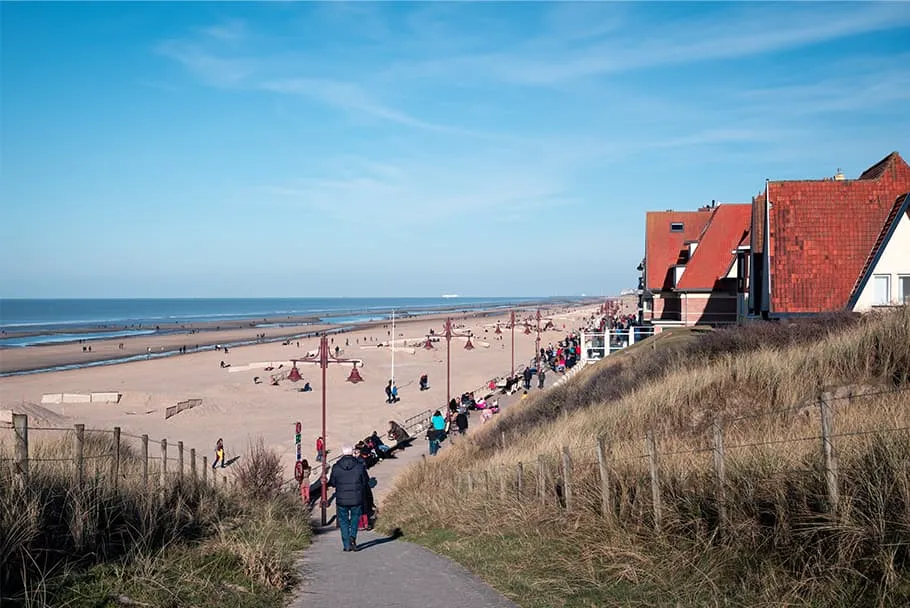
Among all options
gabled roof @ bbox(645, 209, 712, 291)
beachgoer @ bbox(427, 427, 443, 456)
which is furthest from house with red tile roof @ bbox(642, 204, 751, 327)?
beachgoer @ bbox(427, 427, 443, 456)

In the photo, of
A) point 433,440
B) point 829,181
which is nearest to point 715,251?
point 829,181

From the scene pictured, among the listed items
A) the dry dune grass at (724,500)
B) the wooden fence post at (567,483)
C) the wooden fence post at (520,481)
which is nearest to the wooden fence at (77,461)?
the dry dune grass at (724,500)

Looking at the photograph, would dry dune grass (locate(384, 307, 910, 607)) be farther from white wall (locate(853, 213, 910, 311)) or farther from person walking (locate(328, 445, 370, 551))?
white wall (locate(853, 213, 910, 311))

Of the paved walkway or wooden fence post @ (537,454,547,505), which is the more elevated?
wooden fence post @ (537,454,547,505)

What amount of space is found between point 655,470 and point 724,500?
3.21 ft

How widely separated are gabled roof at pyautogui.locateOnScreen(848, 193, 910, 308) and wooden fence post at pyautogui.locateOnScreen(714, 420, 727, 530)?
1622 cm

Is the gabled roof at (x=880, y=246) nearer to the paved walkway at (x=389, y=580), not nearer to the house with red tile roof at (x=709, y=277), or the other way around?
the house with red tile roof at (x=709, y=277)

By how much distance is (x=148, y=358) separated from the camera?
7262 centimetres

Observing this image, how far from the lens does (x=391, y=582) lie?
916cm

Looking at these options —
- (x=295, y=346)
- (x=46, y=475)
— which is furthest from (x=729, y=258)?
(x=295, y=346)

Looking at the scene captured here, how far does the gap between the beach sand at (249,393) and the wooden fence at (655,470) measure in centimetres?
1510

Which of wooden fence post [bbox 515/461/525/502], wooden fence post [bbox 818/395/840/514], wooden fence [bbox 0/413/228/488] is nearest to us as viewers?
wooden fence post [bbox 818/395/840/514]

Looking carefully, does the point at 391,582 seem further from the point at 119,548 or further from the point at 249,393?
the point at 249,393

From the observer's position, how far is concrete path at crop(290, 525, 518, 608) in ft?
26.7
